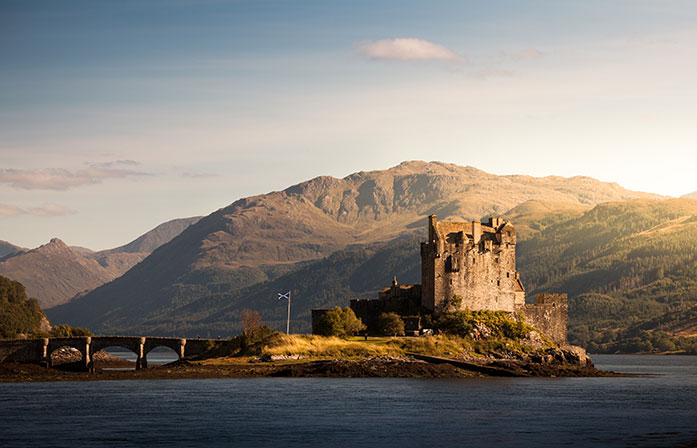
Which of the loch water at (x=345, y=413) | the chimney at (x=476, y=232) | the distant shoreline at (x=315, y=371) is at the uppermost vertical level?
the chimney at (x=476, y=232)

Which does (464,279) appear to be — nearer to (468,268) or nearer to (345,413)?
(468,268)

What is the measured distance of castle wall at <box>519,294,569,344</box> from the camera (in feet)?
499

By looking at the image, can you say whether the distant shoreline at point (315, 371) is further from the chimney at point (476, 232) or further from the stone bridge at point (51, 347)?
the chimney at point (476, 232)

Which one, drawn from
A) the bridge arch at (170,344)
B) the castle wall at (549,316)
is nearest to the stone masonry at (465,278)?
the castle wall at (549,316)

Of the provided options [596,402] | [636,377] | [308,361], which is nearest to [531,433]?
[596,402]

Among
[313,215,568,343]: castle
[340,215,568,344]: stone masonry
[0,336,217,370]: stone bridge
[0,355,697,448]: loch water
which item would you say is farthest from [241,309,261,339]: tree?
→ [0,355,697,448]: loch water

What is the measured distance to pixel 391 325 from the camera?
458 feet

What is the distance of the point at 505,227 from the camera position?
493ft

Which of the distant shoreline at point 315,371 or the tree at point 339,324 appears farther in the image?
the tree at point 339,324

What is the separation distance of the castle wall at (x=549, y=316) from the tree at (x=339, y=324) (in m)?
25.5

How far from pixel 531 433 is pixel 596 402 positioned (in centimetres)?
2873

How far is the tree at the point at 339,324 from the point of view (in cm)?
14025

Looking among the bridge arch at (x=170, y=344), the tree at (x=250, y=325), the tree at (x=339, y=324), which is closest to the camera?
the tree at (x=339, y=324)

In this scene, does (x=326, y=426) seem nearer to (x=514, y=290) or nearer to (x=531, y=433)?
(x=531, y=433)
